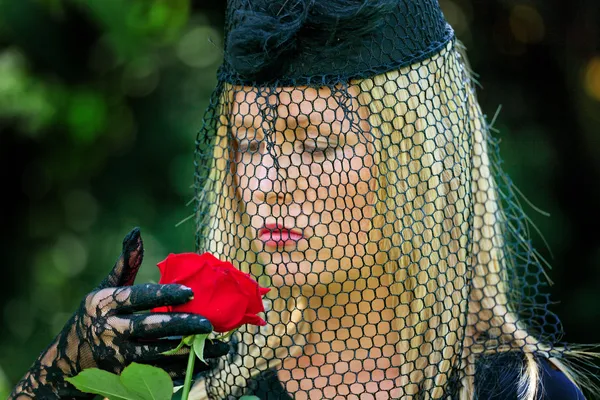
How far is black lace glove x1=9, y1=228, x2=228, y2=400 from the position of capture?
43.3 inches

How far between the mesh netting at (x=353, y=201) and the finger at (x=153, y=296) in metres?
0.29

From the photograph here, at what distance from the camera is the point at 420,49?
4.64 ft

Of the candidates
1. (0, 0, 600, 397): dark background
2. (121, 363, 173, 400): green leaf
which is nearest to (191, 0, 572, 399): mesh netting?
(121, 363, 173, 400): green leaf

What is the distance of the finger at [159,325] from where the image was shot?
3.48ft

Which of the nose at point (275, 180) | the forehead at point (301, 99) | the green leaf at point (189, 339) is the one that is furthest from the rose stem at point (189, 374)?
the forehead at point (301, 99)

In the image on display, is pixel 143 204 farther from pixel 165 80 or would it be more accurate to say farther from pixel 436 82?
pixel 436 82

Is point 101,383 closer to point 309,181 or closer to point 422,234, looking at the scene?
point 309,181

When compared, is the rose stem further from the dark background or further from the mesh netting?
the dark background

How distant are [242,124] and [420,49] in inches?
13.7

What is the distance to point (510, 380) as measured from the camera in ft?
4.90

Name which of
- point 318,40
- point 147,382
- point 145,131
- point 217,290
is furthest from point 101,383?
point 145,131

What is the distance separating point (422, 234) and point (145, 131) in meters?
1.79

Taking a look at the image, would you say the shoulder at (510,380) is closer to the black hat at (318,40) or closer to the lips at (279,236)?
the lips at (279,236)

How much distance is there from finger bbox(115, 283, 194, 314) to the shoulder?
2.24ft
